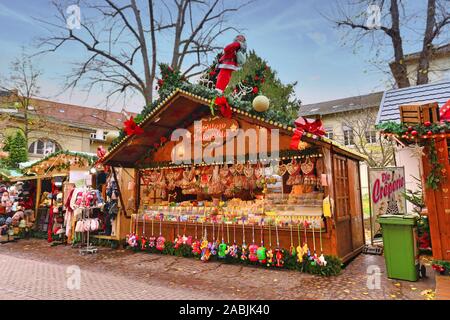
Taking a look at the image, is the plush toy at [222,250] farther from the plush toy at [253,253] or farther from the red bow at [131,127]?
the red bow at [131,127]

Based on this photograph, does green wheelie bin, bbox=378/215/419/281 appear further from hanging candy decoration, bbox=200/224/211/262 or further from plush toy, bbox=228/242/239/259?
hanging candy decoration, bbox=200/224/211/262

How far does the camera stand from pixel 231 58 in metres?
8.15

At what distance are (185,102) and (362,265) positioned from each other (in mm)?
5973

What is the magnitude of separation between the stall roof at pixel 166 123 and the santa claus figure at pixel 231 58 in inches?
38.4

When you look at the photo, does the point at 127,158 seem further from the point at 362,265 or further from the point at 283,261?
the point at 362,265

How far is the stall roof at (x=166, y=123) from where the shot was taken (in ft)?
22.3

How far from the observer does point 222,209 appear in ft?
26.0

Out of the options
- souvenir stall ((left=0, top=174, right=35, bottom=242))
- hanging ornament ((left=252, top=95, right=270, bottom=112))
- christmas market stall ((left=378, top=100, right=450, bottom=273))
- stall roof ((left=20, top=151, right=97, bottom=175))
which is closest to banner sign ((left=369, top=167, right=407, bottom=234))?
christmas market stall ((left=378, top=100, right=450, bottom=273))

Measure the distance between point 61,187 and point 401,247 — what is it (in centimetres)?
1187

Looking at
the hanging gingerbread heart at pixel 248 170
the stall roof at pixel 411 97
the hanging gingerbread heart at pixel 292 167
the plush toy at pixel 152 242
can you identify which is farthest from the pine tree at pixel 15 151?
the stall roof at pixel 411 97

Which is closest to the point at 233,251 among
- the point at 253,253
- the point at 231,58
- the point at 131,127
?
the point at 253,253

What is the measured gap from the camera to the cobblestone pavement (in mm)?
4992

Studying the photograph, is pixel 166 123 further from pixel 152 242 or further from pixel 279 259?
pixel 279 259
